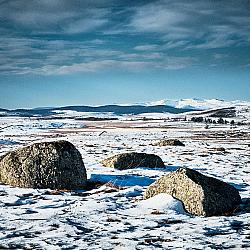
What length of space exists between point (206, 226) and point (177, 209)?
1532mm

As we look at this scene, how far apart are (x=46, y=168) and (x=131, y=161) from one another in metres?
6.27

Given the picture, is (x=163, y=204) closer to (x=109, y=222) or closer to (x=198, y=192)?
(x=198, y=192)

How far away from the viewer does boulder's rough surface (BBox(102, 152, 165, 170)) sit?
759 inches

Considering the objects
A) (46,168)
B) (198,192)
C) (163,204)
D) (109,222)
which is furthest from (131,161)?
(109,222)

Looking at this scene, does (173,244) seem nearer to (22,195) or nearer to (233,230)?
(233,230)

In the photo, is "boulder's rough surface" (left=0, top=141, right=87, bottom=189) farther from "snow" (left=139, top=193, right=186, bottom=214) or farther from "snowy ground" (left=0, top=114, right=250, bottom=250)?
"snow" (left=139, top=193, right=186, bottom=214)

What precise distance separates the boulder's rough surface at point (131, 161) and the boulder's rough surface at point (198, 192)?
702 centimetres

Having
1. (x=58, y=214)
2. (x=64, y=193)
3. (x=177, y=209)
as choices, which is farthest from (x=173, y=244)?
(x=64, y=193)

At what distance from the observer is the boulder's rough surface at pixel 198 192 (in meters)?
10.8

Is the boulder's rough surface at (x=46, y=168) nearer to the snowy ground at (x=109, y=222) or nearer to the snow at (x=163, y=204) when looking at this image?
the snowy ground at (x=109, y=222)

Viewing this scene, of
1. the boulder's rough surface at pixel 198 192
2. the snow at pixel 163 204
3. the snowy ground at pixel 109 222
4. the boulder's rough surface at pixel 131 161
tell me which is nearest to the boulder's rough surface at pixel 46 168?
the snowy ground at pixel 109 222

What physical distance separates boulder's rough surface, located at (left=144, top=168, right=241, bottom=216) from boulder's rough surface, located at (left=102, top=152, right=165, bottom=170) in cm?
702

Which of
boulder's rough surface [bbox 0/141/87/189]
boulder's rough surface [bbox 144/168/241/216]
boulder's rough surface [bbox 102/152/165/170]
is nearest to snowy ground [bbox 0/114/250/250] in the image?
boulder's rough surface [bbox 144/168/241/216]

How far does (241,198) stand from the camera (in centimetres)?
1268
